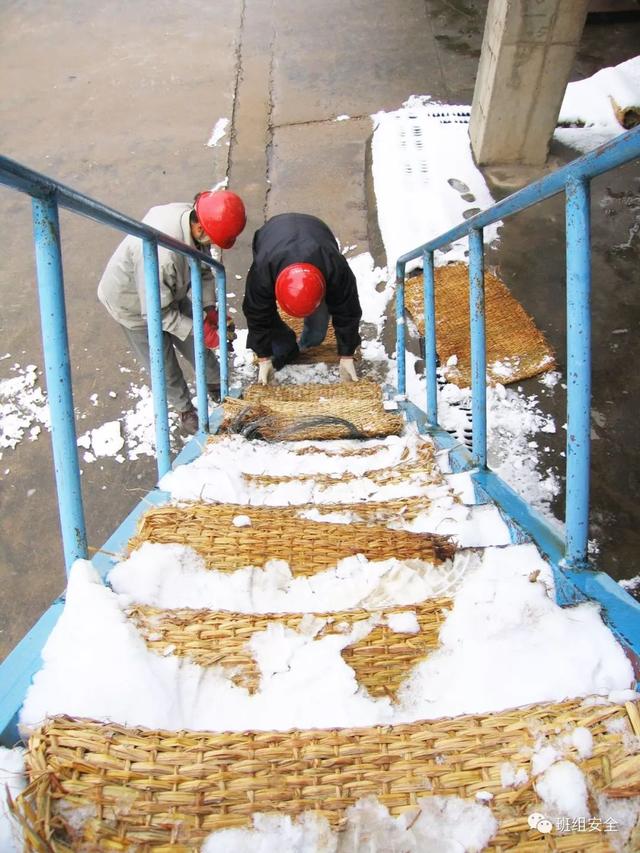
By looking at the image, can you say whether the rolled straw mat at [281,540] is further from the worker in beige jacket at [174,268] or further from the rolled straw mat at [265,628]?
the worker in beige jacket at [174,268]

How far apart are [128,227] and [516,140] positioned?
4210 mm

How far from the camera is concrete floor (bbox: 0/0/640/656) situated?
11.9 ft

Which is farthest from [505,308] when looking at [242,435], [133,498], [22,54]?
[22,54]

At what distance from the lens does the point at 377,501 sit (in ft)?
5.69

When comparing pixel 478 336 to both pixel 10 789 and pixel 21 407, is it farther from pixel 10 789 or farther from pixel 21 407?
pixel 21 407

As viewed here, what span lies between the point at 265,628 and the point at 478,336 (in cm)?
125

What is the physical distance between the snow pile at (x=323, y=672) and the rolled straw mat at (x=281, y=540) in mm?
250

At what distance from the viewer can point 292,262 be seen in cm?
302

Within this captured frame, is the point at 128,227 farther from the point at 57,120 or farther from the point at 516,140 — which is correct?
the point at 57,120

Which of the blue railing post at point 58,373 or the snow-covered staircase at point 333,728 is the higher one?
the blue railing post at point 58,373

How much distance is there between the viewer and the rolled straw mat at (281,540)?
4.10 ft

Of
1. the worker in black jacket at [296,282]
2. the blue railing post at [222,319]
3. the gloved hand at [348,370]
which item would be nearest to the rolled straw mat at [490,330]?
the gloved hand at [348,370]

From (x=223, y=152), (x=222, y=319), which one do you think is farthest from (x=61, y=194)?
(x=223, y=152)

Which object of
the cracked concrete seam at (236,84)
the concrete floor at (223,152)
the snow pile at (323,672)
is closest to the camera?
the snow pile at (323,672)
